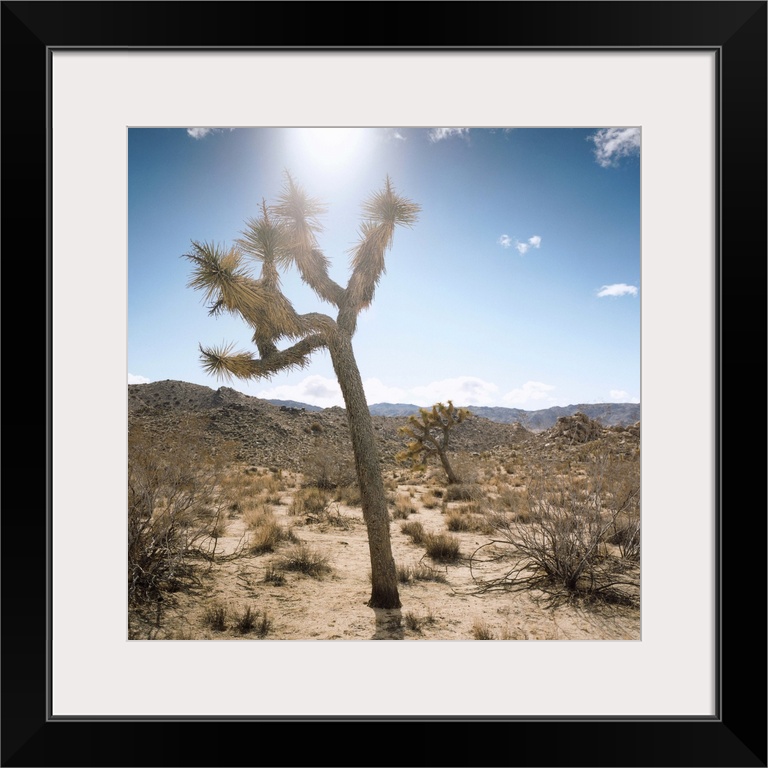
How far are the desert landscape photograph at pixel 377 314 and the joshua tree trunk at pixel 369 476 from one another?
0.02 m

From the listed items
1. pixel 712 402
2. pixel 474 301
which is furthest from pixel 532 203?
pixel 712 402

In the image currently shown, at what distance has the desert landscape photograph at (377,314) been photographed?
3166 mm

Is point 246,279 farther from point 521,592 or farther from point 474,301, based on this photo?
point 521,592

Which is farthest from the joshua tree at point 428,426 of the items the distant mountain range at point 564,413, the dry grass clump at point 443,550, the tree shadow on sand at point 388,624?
the tree shadow on sand at point 388,624

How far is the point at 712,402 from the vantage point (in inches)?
82.7

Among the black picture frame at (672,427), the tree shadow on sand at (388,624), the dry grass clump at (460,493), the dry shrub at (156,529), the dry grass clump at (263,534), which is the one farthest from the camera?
the dry grass clump at (460,493)

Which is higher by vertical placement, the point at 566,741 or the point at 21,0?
the point at 21,0

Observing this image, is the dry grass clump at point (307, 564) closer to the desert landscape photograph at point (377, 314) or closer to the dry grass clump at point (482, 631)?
the desert landscape photograph at point (377, 314)

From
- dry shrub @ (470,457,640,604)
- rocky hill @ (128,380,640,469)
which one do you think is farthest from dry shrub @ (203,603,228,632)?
rocky hill @ (128,380,640,469)

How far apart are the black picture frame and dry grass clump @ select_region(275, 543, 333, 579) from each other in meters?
2.88

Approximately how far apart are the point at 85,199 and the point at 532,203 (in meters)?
3.47

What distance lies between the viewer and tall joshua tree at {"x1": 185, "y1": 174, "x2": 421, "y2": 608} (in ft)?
12.3

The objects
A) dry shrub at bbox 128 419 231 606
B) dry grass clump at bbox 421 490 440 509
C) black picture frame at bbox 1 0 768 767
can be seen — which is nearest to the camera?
black picture frame at bbox 1 0 768 767

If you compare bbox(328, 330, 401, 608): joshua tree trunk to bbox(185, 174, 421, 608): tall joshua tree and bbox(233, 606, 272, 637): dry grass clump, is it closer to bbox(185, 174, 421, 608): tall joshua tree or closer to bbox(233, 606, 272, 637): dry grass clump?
bbox(185, 174, 421, 608): tall joshua tree
